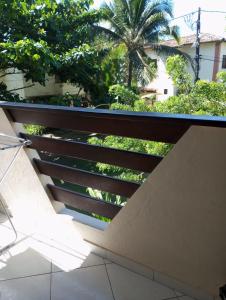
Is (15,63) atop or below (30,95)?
atop

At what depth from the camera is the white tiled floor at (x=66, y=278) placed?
1340 mm

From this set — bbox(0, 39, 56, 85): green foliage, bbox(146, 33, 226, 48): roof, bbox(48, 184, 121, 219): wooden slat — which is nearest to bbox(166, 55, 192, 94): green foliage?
bbox(0, 39, 56, 85): green foliage

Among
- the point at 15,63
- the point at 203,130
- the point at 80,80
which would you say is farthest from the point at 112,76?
the point at 203,130

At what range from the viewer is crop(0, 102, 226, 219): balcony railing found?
3.55 ft

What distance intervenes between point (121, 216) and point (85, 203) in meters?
0.26

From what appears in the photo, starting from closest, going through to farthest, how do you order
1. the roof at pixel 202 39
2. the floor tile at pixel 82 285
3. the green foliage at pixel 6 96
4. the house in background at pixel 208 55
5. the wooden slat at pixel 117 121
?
the wooden slat at pixel 117 121, the floor tile at pixel 82 285, the green foliage at pixel 6 96, the roof at pixel 202 39, the house in background at pixel 208 55

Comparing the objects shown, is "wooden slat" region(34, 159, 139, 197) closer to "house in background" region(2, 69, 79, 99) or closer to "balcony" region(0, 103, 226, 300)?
"balcony" region(0, 103, 226, 300)

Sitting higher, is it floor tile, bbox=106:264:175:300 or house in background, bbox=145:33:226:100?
house in background, bbox=145:33:226:100

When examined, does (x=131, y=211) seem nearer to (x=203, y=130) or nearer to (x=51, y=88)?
(x=203, y=130)

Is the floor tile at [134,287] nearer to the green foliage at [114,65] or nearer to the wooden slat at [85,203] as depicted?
the wooden slat at [85,203]

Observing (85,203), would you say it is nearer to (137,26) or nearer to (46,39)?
(46,39)

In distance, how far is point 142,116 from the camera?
1095 mm

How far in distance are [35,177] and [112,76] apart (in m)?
7.58

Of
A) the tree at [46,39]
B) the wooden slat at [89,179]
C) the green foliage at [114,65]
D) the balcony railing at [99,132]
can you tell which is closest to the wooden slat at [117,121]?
the balcony railing at [99,132]
